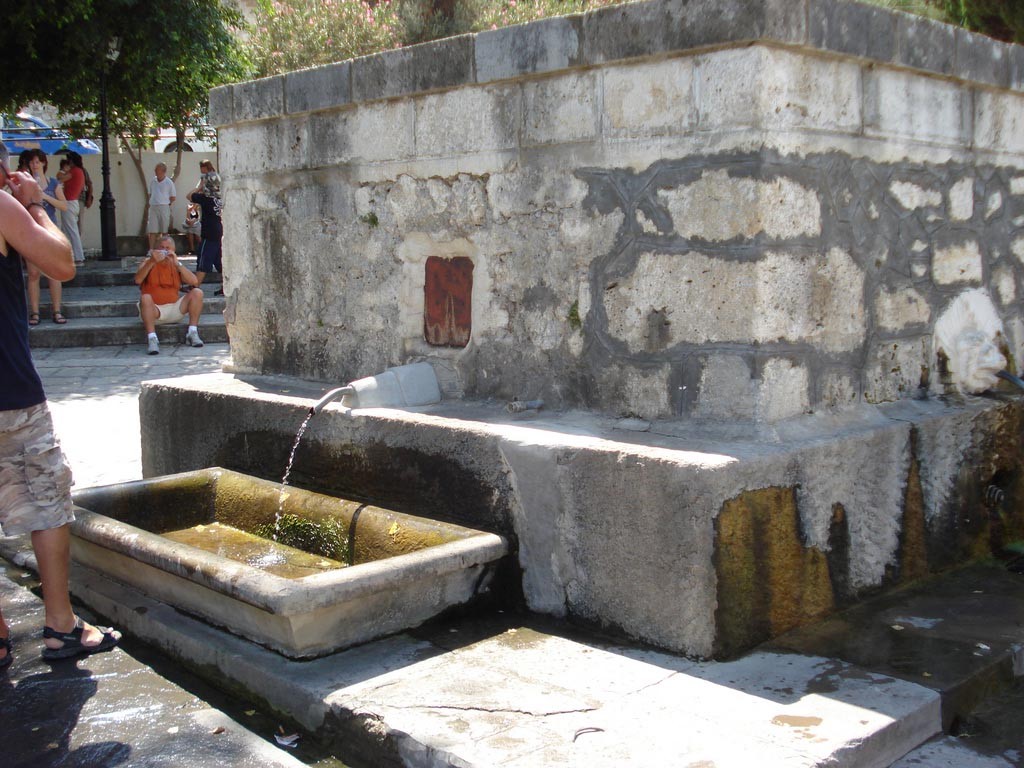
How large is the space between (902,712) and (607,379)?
1.42m

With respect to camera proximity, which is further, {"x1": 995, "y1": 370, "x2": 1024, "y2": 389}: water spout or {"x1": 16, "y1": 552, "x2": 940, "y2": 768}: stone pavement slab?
{"x1": 995, "y1": 370, "x2": 1024, "y2": 389}: water spout

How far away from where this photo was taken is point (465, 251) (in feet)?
13.0

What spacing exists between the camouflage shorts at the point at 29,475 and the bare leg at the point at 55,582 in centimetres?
5

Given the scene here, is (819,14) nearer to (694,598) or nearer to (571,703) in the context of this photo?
(694,598)

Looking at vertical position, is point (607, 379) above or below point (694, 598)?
above

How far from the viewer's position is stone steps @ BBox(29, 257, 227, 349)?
11.1m

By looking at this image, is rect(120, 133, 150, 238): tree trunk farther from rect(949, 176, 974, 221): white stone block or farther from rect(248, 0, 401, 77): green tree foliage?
rect(949, 176, 974, 221): white stone block

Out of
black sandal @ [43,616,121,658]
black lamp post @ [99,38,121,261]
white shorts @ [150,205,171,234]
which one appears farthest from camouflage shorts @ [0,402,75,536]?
white shorts @ [150,205,171,234]

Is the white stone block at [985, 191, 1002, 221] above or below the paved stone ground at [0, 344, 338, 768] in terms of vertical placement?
above

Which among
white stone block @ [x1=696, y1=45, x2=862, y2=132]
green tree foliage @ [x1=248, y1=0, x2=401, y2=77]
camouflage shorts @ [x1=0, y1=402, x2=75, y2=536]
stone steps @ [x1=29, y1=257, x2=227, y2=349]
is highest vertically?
green tree foliage @ [x1=248, y1=0, x2=401, y2=77]

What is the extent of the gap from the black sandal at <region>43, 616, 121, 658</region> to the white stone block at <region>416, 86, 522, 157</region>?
207 cm

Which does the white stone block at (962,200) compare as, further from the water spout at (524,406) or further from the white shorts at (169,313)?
the white shorts at (169,313)

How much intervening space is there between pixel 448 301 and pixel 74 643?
1.79 metres

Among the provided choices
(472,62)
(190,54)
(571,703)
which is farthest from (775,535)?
(190,54)
